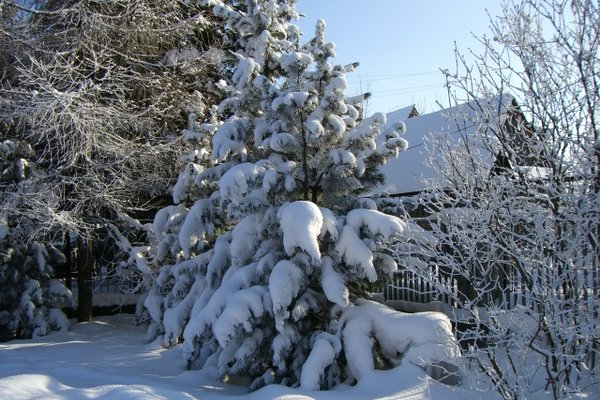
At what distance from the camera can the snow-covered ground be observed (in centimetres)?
471

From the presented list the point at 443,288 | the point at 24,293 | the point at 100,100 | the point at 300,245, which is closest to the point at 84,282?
the point at 24,293

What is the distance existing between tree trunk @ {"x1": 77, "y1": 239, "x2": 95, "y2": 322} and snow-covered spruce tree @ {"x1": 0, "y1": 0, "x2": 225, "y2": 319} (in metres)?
0.03

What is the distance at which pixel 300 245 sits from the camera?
552cm

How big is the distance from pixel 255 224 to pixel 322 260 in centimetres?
105

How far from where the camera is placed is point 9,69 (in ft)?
34.3

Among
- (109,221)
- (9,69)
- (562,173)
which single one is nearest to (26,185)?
(109,221)

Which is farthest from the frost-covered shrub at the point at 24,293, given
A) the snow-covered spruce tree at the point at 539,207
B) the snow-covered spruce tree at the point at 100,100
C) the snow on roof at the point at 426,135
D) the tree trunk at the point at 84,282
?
the snow-covered spruce tree at the point at 539,207

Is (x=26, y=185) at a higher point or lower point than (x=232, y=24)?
lower

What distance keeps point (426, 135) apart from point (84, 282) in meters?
8.62

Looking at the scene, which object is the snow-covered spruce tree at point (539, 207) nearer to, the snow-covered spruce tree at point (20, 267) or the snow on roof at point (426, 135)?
the snow on roof at point (426, 135)

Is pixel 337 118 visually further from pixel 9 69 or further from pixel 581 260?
pixel 9 69

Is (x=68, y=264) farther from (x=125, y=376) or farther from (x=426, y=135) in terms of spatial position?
(x=426, y=135)

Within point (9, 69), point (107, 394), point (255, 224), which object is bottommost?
point (107, 394)

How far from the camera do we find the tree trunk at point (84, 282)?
432 inches
